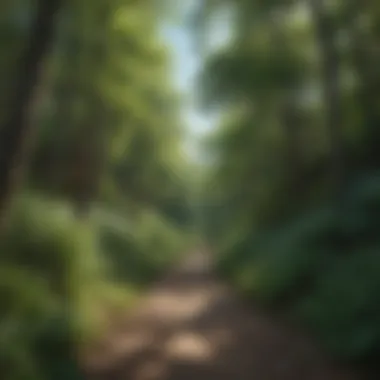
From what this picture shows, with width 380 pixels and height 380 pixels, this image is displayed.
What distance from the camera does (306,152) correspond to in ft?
51.4

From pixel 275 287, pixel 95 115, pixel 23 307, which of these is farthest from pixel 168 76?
pixel 23 307

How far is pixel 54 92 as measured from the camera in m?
11.7

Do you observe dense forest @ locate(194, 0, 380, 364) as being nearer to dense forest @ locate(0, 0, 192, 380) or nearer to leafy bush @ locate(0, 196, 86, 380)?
dense forest @ locate(0, 0, 192, 380)

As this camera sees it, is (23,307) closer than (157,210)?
Yes

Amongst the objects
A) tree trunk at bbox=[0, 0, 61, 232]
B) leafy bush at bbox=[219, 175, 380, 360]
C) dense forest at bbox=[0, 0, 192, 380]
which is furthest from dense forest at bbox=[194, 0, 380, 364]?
tree trunk at bbox=[0, 0, 61, 232]

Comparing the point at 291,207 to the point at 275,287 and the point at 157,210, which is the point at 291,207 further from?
the point at 157,210

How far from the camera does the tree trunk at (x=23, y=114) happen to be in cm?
657

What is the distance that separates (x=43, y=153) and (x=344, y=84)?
6.67m

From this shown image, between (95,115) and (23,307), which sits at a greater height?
(95,115)

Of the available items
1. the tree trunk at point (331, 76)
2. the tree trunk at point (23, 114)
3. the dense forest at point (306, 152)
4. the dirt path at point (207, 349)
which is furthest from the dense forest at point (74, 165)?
the tree trunk at point (331, 76)

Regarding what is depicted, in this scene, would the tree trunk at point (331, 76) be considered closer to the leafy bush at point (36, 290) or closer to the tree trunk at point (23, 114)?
the leafy bush at point (36, 290)

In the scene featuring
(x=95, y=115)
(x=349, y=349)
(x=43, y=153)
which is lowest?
(x=349, y=349)

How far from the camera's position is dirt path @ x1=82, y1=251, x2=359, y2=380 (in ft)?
24.7

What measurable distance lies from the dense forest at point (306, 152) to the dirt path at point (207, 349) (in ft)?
1.43
